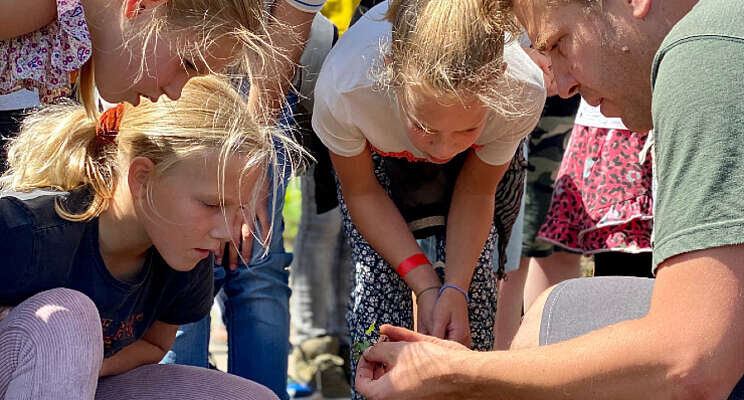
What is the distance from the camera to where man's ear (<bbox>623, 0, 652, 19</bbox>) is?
1681 mm

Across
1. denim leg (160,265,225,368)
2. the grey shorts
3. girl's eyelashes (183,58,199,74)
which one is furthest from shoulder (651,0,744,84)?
denim leg (160,265,225,368)

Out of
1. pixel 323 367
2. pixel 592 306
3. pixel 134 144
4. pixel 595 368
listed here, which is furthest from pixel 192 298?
pixel 323 367

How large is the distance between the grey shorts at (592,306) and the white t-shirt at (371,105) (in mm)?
740

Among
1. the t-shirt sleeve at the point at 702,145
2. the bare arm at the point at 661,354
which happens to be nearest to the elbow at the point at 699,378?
the bare arm at the point at 661,354

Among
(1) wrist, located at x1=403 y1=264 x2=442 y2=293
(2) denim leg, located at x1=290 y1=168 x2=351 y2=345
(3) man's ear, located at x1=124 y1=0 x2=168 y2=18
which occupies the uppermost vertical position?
(3) man's ear, located at x1=124 y1=0 x2=168 y2=18

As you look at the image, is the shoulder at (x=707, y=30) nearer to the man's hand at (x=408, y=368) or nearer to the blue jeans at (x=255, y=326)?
the man's hand at (x=408, y=368)

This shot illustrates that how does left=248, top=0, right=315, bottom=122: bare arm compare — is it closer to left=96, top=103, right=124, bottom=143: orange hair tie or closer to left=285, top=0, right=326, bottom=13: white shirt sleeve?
left=285, top=0, right=326, bottom=13: white shirt sleeve

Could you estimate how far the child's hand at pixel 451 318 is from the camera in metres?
2.56

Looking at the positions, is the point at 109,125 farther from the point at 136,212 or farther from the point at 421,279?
the point at 421,279

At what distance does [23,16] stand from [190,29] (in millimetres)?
395

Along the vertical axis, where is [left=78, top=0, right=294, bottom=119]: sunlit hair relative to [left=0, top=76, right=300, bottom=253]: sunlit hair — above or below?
above

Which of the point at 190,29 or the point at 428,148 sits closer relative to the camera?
the point at 190,29

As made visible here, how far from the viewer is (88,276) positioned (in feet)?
7.22

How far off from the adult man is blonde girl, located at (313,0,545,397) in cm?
54
